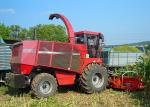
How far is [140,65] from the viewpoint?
11992 mm

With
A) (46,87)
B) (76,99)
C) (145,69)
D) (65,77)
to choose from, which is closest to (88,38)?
(65,77)

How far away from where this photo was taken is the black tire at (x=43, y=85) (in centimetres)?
1178

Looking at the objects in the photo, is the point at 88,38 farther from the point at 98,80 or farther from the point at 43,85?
the point at 43,85

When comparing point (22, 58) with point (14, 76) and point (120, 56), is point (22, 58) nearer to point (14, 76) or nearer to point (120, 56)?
point (14, 76)

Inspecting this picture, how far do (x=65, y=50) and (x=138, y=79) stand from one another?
300cm

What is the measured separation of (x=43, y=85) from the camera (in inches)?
473

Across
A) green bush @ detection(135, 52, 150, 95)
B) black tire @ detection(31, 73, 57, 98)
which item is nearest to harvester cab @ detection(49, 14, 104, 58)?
black tire @ detection(31, 73, 57, 98)

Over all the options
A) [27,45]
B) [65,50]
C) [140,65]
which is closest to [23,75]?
[27,45]

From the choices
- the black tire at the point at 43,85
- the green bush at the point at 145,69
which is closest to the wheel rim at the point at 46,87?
the black tire at the point at 43,85

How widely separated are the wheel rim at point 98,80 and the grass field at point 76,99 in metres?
0.38

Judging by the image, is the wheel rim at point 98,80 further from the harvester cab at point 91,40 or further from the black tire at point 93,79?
the harvester cab at point 91,40

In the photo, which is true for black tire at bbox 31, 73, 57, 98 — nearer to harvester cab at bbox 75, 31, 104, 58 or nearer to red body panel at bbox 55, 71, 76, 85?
red body panel at bbox 55, 71, 76, 85

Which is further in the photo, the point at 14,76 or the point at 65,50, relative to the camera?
the point at 65,50

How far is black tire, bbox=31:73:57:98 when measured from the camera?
11.8 m
